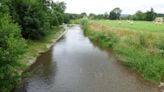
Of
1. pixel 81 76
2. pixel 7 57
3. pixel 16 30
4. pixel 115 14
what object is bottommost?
pixel 81 76

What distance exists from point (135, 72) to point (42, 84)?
853 centimetres

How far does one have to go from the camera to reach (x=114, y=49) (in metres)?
34.8

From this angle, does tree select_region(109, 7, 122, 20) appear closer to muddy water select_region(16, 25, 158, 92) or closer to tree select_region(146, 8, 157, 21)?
tree select_region(146, 8, 157, 21)

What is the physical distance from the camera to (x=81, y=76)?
2192cm

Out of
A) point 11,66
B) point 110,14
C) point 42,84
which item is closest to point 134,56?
point 42,84

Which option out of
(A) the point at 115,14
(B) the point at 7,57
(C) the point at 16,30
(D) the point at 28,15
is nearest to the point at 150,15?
(A) the point at 115,14

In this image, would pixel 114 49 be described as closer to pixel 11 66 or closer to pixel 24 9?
pixel 24 9

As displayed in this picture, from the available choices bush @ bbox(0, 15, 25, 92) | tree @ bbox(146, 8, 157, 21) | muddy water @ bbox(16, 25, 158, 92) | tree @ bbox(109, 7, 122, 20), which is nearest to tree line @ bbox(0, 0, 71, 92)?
bush @ bbox(0, 15, 25, 92)

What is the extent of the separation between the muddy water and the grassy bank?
0.98 meters

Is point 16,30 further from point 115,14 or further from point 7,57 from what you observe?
point 115,14

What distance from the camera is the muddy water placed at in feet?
61.4

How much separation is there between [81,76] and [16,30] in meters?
6.70

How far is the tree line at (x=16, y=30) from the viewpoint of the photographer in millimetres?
15148

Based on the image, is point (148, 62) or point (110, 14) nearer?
point (148, 62)
